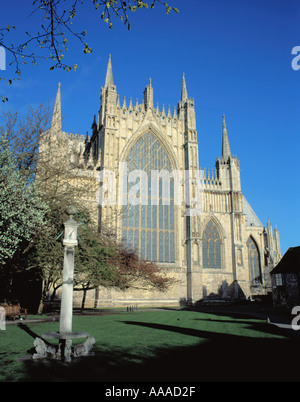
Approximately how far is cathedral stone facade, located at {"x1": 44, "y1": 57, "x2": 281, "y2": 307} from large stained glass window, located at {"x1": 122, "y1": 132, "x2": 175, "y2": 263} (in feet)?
0.30

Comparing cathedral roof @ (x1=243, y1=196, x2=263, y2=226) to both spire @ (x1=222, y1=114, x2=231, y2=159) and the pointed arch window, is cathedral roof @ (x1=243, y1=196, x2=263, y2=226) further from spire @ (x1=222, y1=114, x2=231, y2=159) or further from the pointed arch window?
the pointed arch window


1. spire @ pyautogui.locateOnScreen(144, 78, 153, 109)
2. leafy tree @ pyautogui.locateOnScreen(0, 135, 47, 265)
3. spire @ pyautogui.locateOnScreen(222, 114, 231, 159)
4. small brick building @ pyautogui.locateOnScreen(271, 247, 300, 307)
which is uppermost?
spire @ pyautogui.locateOnScreen(144, 78, 153, 109)

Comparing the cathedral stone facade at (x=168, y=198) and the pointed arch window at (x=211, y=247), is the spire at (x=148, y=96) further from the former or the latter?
the pointed arch window at (x=211, y=247)

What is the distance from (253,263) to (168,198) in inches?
613

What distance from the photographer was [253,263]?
39.5m

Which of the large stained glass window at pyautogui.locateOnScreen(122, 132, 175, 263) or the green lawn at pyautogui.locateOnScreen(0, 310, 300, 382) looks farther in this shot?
the large stained glass window at pyautogui.locateOnScreen(122, 132, 175, 263)

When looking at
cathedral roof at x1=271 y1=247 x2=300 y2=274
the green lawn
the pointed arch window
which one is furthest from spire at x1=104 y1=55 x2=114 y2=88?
the green lawn

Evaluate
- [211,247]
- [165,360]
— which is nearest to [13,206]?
[165,360]

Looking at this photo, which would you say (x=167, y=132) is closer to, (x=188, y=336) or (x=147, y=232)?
(x=147, y=232)

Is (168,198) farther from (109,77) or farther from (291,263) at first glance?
(109,77)

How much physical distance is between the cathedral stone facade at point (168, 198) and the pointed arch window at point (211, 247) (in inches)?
3.9

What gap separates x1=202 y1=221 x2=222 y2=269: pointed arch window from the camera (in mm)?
32281

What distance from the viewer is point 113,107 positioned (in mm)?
31391
